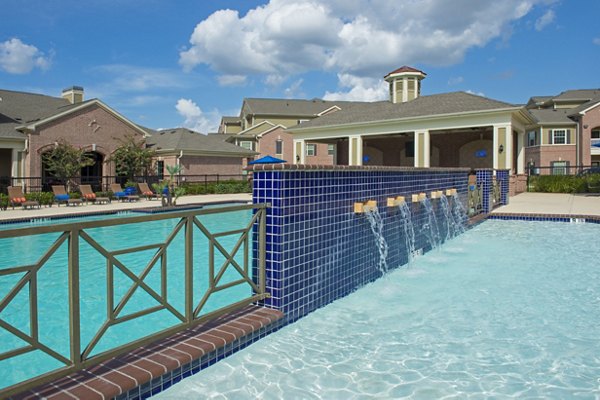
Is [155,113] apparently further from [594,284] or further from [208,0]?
[594,284]

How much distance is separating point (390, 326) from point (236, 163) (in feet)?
101

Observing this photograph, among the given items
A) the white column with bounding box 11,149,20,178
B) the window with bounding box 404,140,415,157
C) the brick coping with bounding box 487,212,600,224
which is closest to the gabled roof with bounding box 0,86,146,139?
the white column with bounding box 11,149,20,178

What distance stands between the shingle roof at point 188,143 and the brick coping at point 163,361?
27.6 meters

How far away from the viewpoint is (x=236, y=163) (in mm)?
34812

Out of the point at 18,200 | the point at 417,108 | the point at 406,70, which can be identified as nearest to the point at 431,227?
the point at 18,200

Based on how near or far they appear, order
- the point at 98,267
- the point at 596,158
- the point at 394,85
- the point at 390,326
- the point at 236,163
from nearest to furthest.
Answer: the point at 390,326
the point at 98,267
the point at 394,85
the point at 236,163
the point at 596,158

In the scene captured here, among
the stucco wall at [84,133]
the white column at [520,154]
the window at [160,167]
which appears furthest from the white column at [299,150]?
the white column at [520,154]

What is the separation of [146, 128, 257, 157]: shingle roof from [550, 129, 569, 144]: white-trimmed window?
28.0 metres

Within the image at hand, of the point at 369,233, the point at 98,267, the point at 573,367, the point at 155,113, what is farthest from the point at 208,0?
the point at 155,113

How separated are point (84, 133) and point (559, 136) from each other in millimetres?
39623

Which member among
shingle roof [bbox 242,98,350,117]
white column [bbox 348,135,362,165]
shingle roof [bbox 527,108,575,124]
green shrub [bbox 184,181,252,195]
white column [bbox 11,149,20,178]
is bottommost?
green shrub [bbox 184,181,252,195]

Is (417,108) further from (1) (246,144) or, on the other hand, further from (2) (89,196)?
(1) (246,144)

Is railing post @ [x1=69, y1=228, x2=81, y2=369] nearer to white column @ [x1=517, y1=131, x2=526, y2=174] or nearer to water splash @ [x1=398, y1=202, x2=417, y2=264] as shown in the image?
water splash @ [x1=398, y1=202, x2=417, y2=264]

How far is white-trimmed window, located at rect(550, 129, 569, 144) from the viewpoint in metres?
40.8
